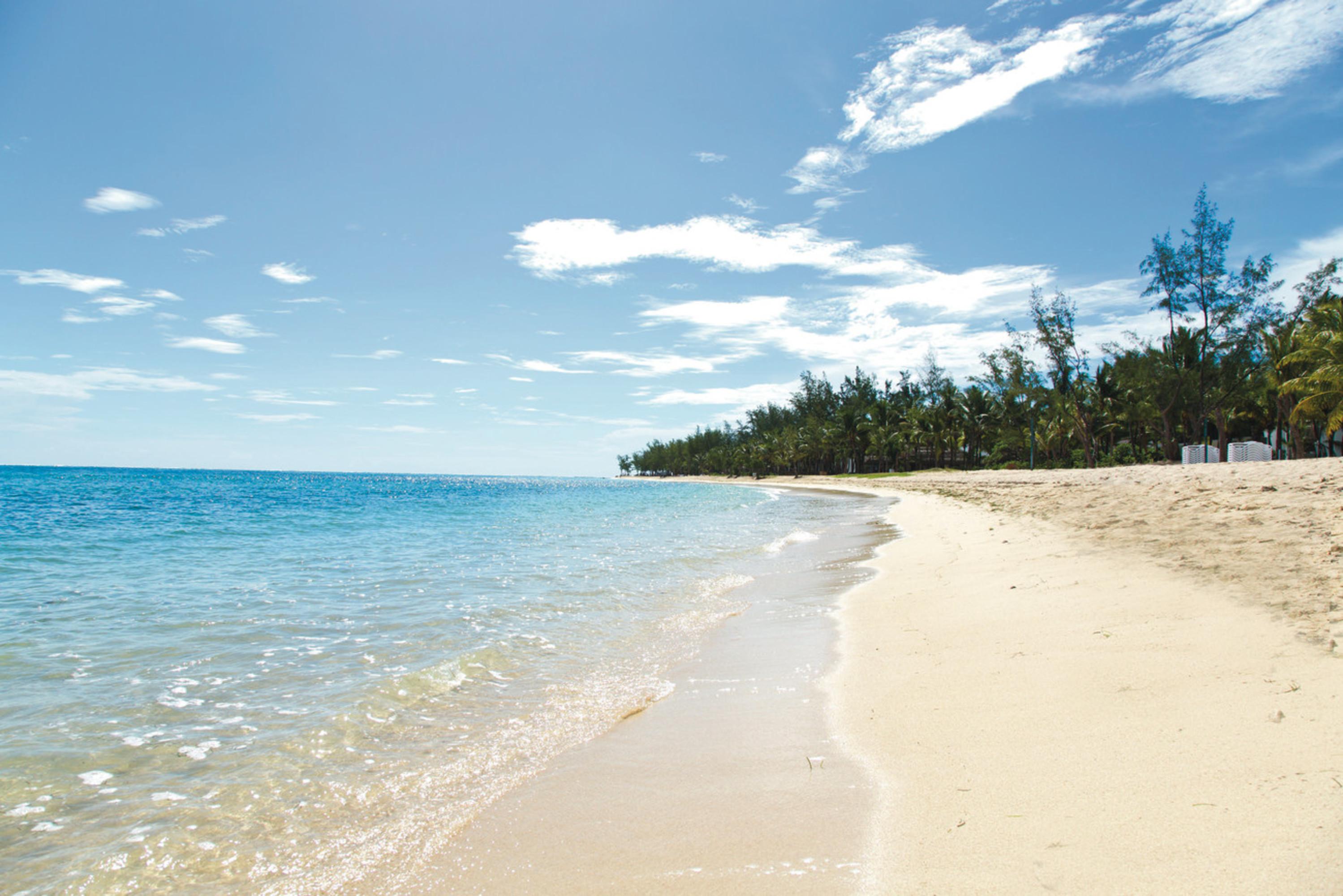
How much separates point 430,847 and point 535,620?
16.7 feet

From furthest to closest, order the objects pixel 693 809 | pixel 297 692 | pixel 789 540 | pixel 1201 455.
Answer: pixel 1201 455 → pixel 789 540 → pixel 297 692 → pixel 693 809

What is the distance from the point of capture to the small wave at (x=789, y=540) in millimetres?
15387

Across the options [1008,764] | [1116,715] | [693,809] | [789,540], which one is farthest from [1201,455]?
[693,809]

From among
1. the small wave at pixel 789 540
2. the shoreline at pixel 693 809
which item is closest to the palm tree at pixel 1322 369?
the small wave at pixel 789 540

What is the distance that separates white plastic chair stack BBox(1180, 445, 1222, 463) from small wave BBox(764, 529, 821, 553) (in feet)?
83.5

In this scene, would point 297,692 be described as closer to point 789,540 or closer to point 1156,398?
point 789,540

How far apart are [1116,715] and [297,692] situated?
6.07 meters

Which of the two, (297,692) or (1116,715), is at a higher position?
(1116,715)

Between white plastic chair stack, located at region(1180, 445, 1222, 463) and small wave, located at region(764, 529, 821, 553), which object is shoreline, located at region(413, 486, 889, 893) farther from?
white plastic chair stack, located at region(1180, 445, 1222, 463)

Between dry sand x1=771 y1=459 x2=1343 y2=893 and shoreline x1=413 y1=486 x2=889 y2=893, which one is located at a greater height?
dry sand x1=771 y1=459 x2=1343 y2=893

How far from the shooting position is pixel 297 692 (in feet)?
18.0

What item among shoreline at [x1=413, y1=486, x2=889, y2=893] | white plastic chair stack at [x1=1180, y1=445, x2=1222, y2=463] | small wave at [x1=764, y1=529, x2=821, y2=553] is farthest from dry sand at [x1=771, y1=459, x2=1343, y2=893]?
white plastic chair stack at [x1=1180, y1=445, x2=1222, y2=463]

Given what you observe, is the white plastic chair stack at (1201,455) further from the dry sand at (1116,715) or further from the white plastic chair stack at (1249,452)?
the dry sand at (1116,715)

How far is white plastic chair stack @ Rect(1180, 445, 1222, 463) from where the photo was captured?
31.7m
